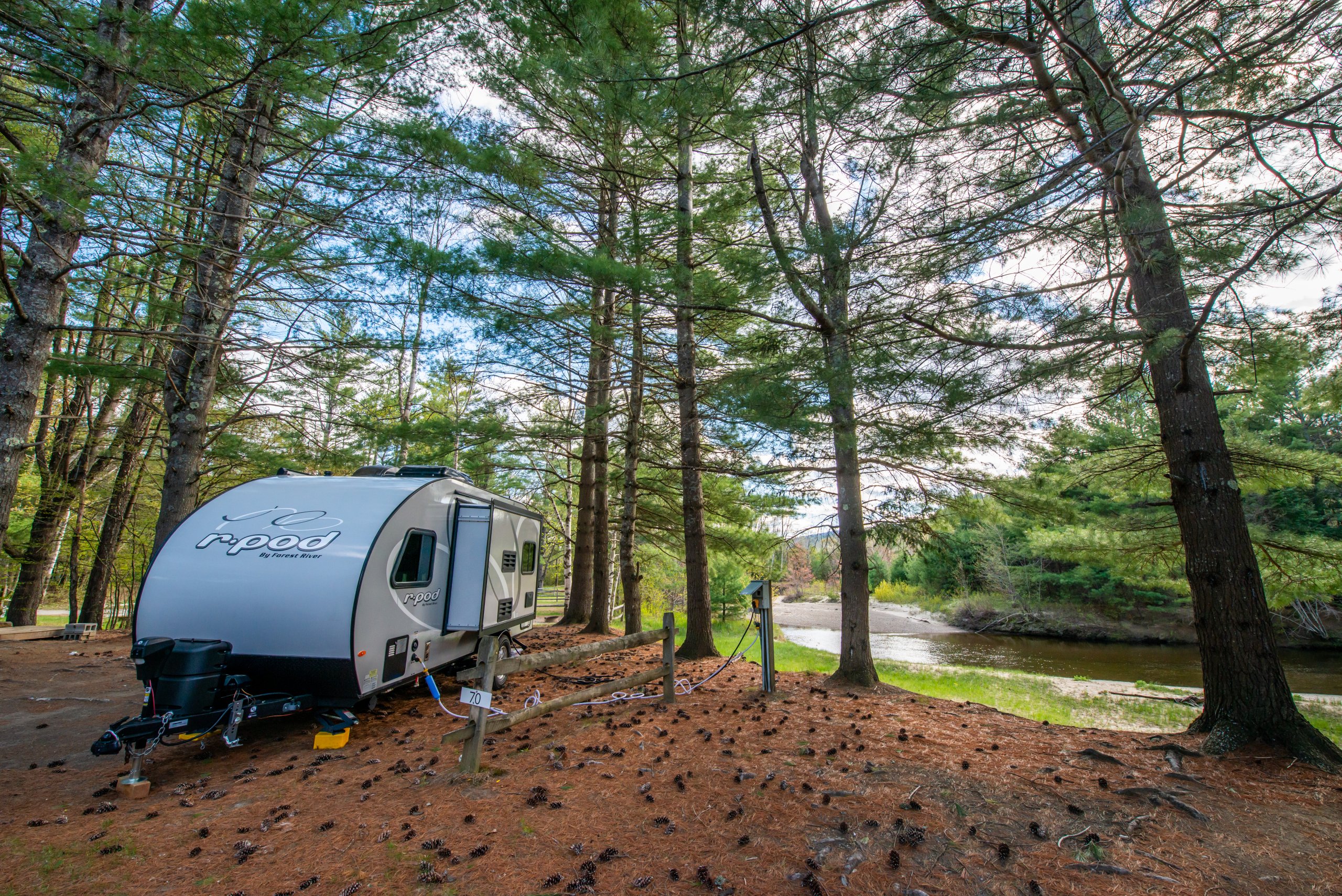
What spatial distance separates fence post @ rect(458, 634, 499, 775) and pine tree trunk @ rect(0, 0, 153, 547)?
14.1 feet

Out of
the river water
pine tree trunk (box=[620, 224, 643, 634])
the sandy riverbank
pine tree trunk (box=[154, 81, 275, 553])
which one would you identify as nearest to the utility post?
pine tree trunk (box=[620, 224, 643, 634])

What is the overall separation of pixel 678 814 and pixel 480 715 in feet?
4.71

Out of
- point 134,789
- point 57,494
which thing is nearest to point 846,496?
point 134,789

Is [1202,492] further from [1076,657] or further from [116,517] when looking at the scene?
[1076,657]

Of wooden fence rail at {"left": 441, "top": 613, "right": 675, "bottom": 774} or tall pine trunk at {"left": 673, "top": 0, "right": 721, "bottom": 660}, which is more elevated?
tall pine trunk at {"left": 673, "top": 0, "right": 721, "bottom": 660}

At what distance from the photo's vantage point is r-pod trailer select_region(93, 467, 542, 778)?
3.80 meters

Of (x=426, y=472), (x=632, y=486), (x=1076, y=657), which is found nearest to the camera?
(x=426, y=472)

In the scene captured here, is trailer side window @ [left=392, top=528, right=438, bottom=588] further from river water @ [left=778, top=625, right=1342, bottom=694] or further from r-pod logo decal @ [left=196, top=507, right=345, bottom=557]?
river water @ [left=778, top=625, right=1342, bottom=694]

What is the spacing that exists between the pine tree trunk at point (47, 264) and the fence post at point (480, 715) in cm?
428

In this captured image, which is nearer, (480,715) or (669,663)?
(480,715)

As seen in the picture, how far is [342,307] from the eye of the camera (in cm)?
733

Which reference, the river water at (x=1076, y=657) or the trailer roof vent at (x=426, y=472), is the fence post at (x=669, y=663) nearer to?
the trailer roof vent at (x=426, y=472)

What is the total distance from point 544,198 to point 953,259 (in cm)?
516

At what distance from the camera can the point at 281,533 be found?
14.8 feet
